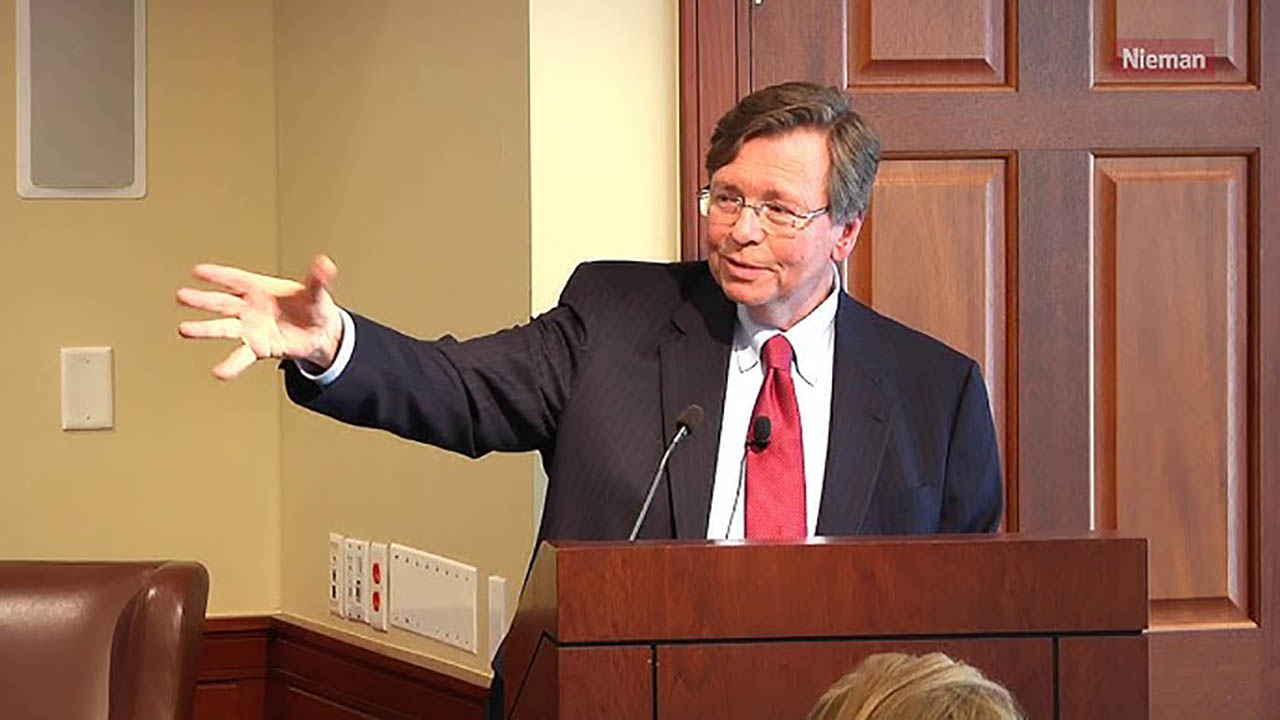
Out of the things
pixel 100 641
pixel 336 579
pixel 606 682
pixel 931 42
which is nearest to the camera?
pixel 606 682

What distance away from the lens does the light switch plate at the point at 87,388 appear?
436 cm

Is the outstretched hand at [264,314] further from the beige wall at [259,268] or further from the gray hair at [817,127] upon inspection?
the beige wall at [259,268]

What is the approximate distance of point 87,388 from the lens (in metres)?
4.37

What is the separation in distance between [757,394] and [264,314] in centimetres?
75

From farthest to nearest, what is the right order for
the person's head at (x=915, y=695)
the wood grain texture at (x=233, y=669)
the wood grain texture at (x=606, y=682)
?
1. the wood grain texture at (x=233, y=669)
2. the wood grain texture at (x=606, y=682)
3. the person's head at (x=915, y=695)

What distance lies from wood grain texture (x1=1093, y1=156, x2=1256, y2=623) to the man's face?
2.87 ft

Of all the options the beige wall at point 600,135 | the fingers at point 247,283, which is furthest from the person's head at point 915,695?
the beige wall at point 600,135

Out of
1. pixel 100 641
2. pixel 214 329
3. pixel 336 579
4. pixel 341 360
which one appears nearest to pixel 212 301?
pixel 214 329

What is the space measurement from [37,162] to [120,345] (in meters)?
0.39

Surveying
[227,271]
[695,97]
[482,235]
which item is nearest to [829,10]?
[695,97]

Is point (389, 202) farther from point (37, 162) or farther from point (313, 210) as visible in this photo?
point (37, 162)

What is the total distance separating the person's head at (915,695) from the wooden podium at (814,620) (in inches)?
22.9

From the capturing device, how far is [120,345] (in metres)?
4.40

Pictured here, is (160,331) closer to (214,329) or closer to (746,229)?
(746,229)
